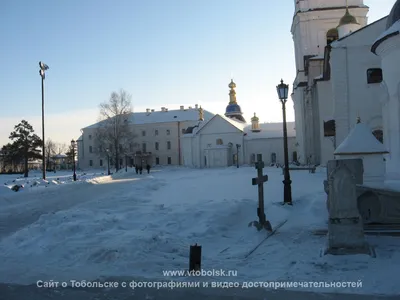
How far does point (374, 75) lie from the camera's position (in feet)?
86.9

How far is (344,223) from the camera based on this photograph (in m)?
7.09

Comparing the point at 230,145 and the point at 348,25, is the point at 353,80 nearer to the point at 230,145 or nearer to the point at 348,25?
the point at 348,25

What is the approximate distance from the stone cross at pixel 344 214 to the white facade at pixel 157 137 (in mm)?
79262

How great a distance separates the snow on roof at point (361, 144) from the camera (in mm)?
10211

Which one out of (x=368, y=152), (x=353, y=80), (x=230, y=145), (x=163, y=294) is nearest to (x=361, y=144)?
(x=368, y=152)

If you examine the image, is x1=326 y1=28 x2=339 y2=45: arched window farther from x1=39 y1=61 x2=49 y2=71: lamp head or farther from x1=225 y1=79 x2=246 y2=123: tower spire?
x1=225 y1=79 x2=246 y2=123: tower spire

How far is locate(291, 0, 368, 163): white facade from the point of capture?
39000mm

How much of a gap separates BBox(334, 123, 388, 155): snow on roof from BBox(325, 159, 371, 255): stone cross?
323 cm

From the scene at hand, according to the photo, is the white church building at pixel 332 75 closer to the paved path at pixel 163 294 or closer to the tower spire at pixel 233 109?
the paved path at pixel 163 294

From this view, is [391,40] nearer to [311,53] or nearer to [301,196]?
[301,196]

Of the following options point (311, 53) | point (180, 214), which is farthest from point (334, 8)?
point (180, 214)

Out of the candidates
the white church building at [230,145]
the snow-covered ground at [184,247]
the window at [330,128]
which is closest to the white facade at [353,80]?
the window at [330,128]

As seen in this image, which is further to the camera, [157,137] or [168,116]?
[168,116]

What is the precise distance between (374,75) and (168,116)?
226 feet
